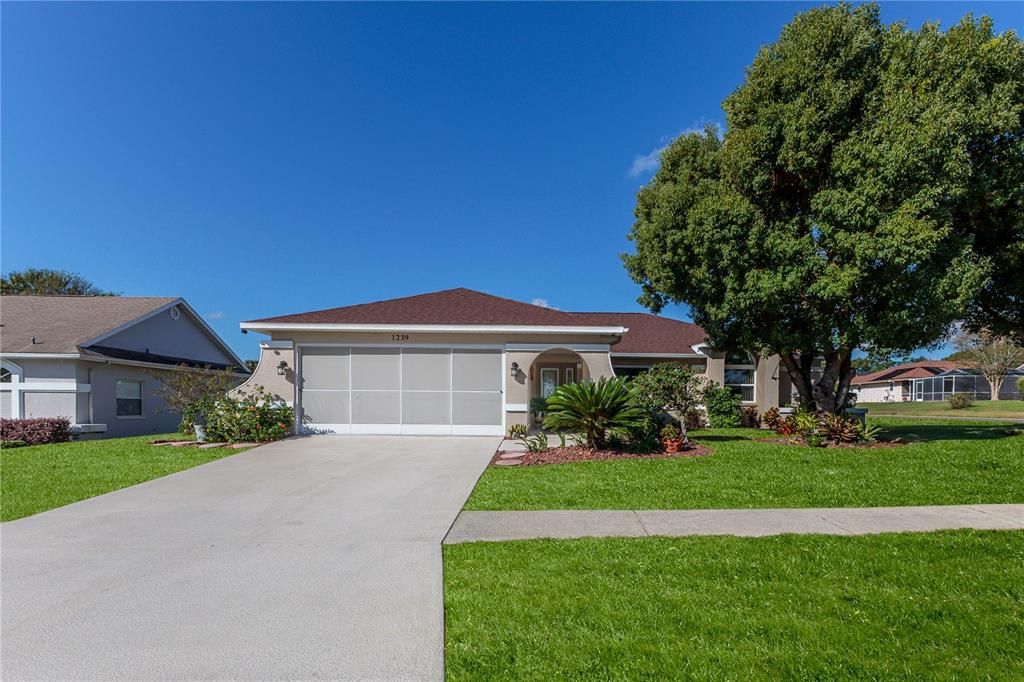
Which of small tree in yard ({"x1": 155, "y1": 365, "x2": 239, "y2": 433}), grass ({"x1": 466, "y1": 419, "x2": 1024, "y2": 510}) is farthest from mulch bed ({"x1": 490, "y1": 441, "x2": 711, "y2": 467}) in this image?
small tree in yard ({"x1": 155, "y1": 365, "x2": 239, "y2": 433})

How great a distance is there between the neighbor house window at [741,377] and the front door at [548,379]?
21.4 ft

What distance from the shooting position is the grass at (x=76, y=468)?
7098 millimetres

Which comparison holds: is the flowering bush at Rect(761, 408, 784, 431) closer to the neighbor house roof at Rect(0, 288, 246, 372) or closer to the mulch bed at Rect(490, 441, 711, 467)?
the mulch bed at Rect(490, 441, 711, 467)

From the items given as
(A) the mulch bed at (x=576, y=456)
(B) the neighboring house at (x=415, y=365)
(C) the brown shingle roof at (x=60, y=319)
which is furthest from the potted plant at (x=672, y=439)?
(C) the brown shingle roof at (x=60, y=319)

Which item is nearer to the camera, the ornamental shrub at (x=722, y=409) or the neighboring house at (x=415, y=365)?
the neighboring house at (x=415, y=365)

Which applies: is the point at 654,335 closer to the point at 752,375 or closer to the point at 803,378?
the point at 752,375

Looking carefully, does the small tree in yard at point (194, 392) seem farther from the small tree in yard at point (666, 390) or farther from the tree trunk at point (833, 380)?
the tree trunk at point (833, 380)

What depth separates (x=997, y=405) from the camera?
33.2 meters

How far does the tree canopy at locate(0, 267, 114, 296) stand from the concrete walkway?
41.3 m

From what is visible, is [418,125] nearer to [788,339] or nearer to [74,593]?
[788,339]

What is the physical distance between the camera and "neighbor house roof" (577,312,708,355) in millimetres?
19000

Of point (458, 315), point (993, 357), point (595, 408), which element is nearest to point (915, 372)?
point (993, 357)

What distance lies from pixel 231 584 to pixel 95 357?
15.3 metres

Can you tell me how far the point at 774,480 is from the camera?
795cm
